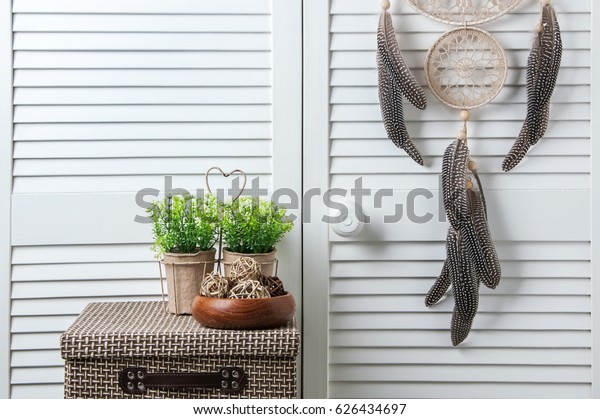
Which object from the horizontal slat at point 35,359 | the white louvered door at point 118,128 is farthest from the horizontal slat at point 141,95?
the horizontal slat at point 35,359

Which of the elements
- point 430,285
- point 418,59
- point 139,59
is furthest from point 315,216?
point 139,59

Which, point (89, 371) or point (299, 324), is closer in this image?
point (89, 371)

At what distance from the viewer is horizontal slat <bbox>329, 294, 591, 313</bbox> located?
1562 mm

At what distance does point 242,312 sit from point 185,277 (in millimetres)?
200

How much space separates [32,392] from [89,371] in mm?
371

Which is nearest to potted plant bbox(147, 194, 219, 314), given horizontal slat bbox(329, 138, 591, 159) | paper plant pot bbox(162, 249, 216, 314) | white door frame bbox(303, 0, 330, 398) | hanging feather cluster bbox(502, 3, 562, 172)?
paper plant pot bbox(162, 249, 216, 314)

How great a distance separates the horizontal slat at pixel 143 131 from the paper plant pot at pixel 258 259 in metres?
0.27

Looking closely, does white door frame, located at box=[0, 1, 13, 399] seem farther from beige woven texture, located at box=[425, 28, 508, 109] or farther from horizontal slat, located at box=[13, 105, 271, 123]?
beige woven texture, located at box=[425, 28, 508, 109]

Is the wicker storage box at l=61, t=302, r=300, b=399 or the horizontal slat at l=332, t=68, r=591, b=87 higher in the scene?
the horizontal slat at l=332, t=68, r=591, b=87

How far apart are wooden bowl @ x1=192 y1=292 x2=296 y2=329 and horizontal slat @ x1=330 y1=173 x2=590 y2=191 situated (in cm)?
39

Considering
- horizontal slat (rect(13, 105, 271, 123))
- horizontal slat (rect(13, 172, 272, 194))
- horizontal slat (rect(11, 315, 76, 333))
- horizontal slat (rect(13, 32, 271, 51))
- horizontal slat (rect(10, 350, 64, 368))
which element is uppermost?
horizontal slat (rect(13, 32, 271, 51))

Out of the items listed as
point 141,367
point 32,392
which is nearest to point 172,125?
point 141,367

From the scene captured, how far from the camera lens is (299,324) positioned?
1.57 m
